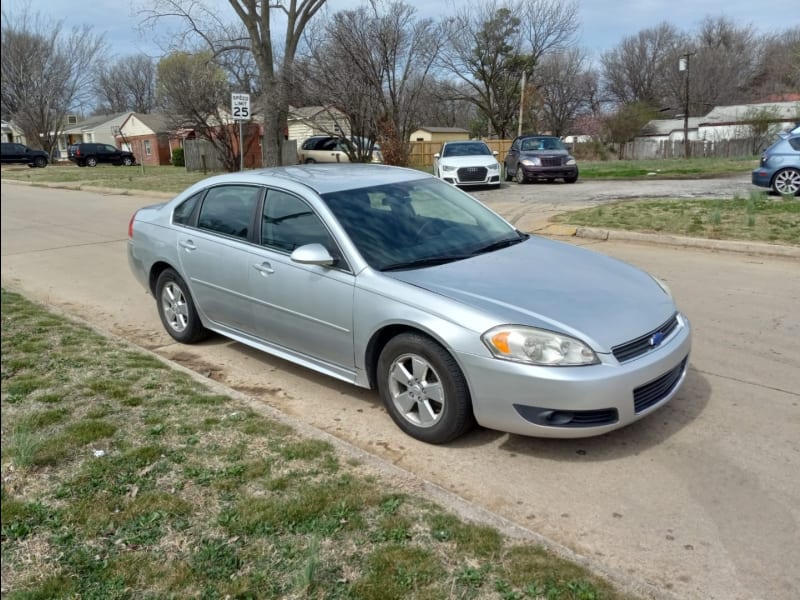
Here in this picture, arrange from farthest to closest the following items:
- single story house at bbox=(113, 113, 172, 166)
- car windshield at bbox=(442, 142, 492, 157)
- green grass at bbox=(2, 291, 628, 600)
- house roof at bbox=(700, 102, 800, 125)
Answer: single story house at bbox=(113, 113, 172, 166), house roof at bbox=(700, 102, 800, 125), car windshield at bbox=(442, 142, 492, 157), green grass at bbox=(2, 291, 628, 600)

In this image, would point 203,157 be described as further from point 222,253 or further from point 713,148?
point 713,148

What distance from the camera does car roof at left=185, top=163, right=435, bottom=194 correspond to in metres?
4.89

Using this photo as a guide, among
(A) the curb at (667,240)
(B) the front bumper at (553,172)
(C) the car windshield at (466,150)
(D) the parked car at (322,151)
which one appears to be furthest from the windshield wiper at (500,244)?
(D) the parked car at (322,151)

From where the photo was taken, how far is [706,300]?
6.81 meters

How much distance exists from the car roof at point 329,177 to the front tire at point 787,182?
1163cm

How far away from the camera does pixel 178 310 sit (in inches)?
231

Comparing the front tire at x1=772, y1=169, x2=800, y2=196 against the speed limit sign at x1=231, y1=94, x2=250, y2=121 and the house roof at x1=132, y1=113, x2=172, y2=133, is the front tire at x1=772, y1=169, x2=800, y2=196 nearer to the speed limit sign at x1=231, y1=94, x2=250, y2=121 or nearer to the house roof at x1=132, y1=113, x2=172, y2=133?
the speed limit sign at x1=231, y1=94, x2=250, y2=121

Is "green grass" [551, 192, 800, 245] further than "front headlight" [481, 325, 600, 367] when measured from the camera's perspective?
Yes

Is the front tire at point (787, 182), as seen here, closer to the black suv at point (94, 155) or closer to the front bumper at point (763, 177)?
the front bumper at point (763, 177)

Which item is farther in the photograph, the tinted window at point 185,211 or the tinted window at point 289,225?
the tinted window at point 185,211

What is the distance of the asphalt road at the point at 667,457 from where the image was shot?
112 inches

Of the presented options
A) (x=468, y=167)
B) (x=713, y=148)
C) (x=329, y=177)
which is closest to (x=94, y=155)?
(x=468, y=167)

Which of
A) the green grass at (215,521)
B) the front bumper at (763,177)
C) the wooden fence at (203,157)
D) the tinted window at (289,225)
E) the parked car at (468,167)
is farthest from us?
the wooden fence at (203,157)

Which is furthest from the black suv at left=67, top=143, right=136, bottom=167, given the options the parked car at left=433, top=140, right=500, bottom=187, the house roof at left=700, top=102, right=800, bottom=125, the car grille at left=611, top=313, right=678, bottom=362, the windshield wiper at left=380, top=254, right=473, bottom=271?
the car grille at left=611, top=313, right=678, bottom=362
